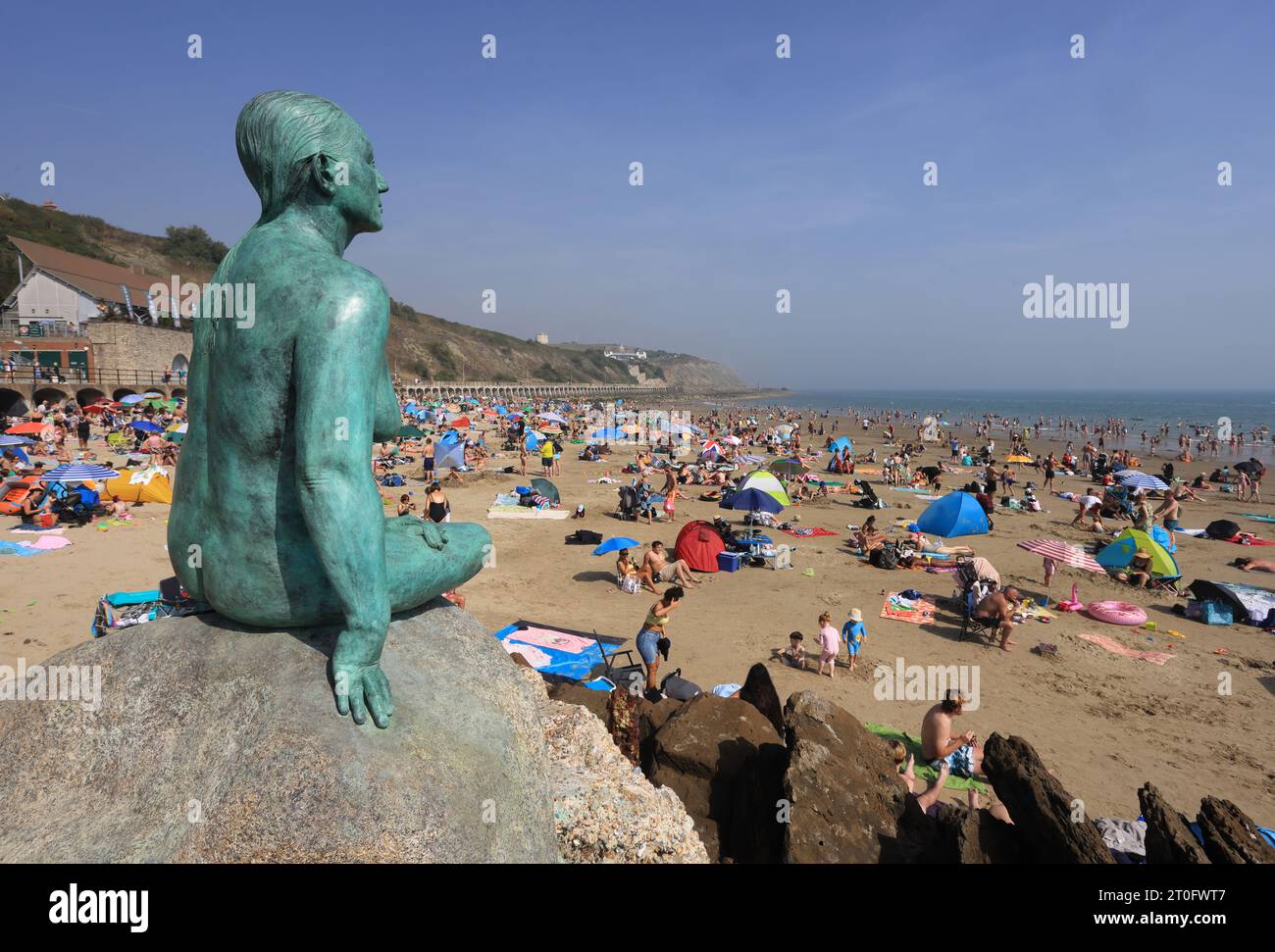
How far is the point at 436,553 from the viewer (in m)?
2.61

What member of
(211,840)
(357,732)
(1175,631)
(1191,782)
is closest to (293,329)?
(357,732)

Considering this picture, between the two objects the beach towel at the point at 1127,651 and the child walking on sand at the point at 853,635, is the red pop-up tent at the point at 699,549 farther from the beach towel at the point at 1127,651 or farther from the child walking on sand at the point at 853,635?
the beach towel at the point at 1127,651

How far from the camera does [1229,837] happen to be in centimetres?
408

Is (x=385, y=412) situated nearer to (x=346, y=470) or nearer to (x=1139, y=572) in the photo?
(x=346, y=470)

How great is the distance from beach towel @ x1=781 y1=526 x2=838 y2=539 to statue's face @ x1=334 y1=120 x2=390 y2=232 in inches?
677

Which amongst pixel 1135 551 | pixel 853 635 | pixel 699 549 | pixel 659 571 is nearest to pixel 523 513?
pixel 699 549

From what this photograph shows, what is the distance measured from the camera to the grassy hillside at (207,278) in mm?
68125

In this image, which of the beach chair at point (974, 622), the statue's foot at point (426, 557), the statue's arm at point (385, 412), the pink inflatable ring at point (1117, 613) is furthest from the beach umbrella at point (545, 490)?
the statue's arm at point (385, 412)

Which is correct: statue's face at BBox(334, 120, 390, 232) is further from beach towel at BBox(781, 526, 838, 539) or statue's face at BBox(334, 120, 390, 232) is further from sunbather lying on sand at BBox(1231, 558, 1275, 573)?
sunbather lying on sand at BBox(1231, 558, 1275, 573)

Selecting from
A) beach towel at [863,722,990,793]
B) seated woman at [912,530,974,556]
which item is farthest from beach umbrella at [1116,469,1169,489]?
beach towel at [863,722,990,793]

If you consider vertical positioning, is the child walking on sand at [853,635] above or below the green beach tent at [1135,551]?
below

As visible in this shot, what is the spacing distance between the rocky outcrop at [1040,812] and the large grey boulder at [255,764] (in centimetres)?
334

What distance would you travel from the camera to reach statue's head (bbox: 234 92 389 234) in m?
2.28

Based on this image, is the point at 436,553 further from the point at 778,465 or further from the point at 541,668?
the point at 778,465
